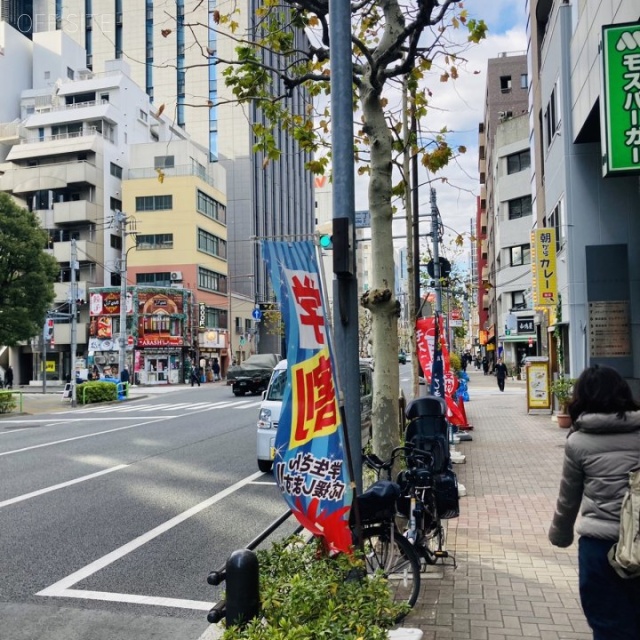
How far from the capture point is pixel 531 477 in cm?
1032

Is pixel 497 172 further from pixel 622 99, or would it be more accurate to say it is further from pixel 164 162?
pixel 622 99

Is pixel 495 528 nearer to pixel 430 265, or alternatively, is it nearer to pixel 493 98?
pixel 430 265

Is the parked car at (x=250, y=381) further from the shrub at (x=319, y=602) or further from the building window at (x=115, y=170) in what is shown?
the building window at (x=115, y=170)

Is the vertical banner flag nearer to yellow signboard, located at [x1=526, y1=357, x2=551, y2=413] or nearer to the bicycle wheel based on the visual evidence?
the bicycle wheel

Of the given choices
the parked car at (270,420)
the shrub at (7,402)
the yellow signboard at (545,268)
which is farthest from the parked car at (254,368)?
the parked car at (270,420)

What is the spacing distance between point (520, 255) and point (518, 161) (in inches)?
279

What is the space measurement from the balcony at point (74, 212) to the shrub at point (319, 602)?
53.0 meters

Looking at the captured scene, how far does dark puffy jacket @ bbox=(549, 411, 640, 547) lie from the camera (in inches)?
124

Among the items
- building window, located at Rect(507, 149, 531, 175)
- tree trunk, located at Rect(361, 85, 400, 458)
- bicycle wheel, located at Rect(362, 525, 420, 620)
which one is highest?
building window, located at Rect(507, 149, 531, 175)

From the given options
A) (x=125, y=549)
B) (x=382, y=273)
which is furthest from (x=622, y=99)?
(x=125, y=549)

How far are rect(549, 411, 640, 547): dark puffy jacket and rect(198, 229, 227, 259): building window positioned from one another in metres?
55.6

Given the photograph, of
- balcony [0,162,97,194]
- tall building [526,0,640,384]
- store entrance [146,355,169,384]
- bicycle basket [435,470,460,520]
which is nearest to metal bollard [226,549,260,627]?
bicycle basket [435,470,460,520]

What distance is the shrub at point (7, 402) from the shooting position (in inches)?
1040

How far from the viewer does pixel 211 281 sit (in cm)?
6031
